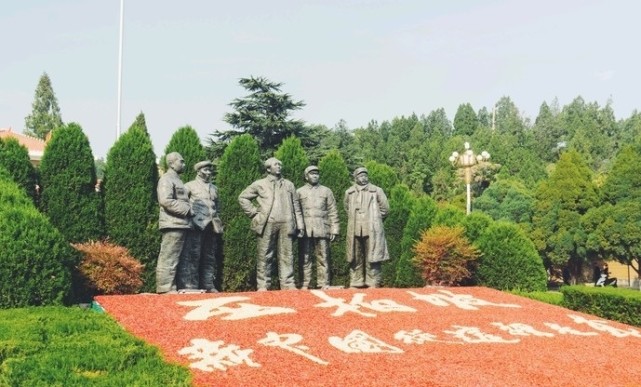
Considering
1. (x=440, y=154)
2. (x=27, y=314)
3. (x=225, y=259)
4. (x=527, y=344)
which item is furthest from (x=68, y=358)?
(x=440, y=154)

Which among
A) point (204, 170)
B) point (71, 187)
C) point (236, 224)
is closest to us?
point (204, 170)

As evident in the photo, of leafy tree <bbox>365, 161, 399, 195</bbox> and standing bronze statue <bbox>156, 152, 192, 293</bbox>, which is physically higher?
leafy tree <bbox>365, 161, 399, 195</bbox>

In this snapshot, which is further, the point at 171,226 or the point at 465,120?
the point at 465,120

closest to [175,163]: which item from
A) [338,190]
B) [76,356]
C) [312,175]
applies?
[312,175]

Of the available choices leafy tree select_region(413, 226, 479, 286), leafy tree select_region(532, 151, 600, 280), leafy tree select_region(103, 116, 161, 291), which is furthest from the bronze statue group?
leafy tree select_region(532, 151, 600, 280)

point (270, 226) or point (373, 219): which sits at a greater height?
point (373, 219)

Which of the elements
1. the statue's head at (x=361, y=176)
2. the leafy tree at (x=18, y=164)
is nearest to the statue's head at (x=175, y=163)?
the statue's head at (x=361, y=176)

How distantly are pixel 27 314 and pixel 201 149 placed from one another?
234 inches

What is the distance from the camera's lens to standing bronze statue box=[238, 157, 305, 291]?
368 inches

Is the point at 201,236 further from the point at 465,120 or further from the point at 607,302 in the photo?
the point at 465,120

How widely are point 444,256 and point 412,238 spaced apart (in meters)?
1.69

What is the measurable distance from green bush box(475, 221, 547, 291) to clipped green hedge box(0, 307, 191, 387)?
7041mm

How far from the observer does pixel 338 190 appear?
12.7m

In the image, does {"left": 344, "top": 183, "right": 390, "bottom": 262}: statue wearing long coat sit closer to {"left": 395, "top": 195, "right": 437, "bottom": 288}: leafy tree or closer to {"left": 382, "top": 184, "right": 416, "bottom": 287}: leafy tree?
{"left": 395, "top": 195, "right": 437, "bottom": 288}: leafy tree
